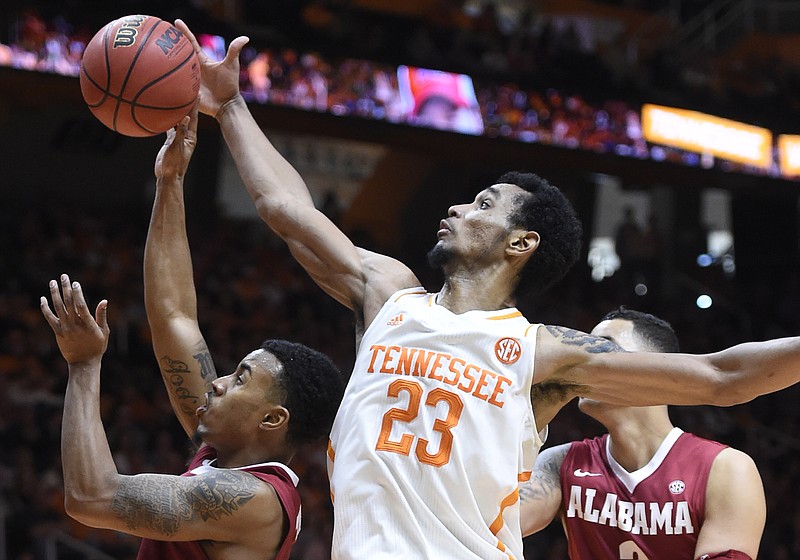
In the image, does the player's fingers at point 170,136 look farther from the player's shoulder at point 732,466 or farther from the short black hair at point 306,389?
the player's shoulder at point 732,466

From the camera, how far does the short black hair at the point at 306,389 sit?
324 centimetres

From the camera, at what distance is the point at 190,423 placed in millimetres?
3500

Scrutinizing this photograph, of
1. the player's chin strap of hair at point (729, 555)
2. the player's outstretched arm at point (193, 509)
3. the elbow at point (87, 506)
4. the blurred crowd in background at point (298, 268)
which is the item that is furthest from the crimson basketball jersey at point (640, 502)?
the blurred crowd in background at point (298, 268)

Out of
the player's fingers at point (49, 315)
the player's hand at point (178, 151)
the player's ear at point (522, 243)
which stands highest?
the player's hand at point (178, 151)

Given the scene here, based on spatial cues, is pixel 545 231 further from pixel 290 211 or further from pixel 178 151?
pixel 178 151

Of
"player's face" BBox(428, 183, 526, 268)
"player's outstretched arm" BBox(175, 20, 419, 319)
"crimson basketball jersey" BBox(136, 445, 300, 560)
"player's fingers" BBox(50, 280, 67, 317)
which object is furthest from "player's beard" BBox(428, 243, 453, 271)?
"player's fingers" BBox(50, 280, 67, 317)

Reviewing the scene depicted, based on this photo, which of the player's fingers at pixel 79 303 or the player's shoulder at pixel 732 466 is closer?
the player's fingers at pixel 79 303

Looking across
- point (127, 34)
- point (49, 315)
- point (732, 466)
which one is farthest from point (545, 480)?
point (127, 34)

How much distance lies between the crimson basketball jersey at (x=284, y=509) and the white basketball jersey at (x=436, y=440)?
22cm

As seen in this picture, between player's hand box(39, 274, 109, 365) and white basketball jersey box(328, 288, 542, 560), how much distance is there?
0.68m

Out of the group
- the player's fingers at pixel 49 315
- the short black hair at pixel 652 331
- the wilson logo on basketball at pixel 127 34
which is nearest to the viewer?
the player's fingers at pixel 49 315

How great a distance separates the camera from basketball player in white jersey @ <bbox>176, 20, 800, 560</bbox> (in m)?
2.70

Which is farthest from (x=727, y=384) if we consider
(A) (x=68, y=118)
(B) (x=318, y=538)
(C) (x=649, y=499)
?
(A) (x=68, y=118)

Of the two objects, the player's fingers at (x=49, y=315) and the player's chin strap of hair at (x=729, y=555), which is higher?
the player's fingers at (x=49, y=315)
